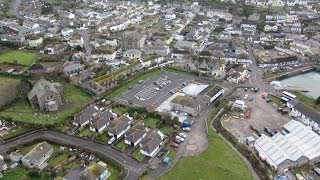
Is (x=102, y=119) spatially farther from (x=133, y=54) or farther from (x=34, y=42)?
(x=34, y=42)

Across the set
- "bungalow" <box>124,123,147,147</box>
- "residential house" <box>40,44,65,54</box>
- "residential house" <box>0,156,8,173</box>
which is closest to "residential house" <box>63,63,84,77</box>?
"residential house" <box>40,44,65,54</box>

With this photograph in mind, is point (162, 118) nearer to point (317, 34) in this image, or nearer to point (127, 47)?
point (127, 47)

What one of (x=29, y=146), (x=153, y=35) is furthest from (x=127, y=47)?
(x=29, y=146)

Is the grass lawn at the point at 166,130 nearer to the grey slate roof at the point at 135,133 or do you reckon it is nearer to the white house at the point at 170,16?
the grey slate roof at the point at 135,133

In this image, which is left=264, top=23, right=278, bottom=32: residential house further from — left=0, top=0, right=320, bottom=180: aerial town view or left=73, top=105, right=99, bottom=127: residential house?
left=73, top=105, right=99, bottom=127: residential house

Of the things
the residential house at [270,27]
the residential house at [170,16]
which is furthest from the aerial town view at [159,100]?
the residential house at [170,16]

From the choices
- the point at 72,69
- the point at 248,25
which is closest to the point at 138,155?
the point at 72,69
